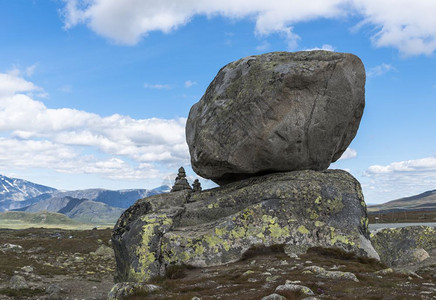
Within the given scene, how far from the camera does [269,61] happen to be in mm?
29250

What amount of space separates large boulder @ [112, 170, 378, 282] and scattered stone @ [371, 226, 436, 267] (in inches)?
268

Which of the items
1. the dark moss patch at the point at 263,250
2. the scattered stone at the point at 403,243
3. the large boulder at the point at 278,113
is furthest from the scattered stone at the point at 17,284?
the scattered stone at the point at 403,243

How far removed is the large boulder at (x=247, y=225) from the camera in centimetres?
2398

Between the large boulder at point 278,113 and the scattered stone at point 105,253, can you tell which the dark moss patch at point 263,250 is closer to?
the large boulder at point 278,113

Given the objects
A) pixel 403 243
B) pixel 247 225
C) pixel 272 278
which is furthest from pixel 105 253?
pixel 272 278

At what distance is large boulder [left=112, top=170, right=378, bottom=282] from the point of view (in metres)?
24.0

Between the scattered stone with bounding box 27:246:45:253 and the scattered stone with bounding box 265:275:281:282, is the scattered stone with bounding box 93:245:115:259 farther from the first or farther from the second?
the scattered stone with bounding box 265:275:281:282

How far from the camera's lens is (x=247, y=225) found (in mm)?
24922

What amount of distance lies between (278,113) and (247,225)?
8.52 metres

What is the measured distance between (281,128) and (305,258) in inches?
378

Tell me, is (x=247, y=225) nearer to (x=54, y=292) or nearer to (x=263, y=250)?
(x=263, y=250)

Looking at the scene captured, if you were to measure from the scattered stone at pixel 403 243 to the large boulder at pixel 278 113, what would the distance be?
30.7 feet

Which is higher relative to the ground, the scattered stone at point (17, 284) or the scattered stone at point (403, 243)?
the scattered stone at point (403, 243)

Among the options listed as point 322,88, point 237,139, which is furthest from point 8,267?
point 322,88
